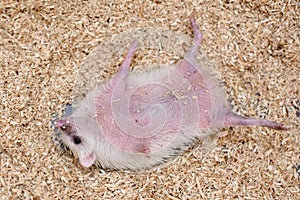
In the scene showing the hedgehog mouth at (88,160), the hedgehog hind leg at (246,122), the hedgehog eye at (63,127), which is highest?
the hedgehog eye at (63,127)

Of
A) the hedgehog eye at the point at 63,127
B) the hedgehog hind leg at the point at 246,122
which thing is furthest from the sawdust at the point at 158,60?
the hedgehog eye at the point at 63,127

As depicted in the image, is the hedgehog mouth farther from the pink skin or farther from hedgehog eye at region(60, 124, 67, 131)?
hedgehog eye at region(60, 124, 67, 131)

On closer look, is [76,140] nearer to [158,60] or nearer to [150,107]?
[150,107]

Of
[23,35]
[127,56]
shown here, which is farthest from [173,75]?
[23,35]

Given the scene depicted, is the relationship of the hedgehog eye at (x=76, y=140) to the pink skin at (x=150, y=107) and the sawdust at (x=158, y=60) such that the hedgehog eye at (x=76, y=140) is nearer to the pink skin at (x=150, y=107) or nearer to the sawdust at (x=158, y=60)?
the pink skin at (x=150, y=107)

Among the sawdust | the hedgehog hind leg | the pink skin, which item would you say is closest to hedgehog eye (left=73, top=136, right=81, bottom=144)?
the pink skin

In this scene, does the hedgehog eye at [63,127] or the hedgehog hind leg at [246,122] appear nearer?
the hedgehog eye at [63,127]

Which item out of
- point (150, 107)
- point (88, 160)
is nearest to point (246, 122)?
point (150, 107)

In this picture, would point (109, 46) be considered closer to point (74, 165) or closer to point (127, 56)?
point (127, 56)

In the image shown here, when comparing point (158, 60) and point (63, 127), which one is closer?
point (63, 127)
